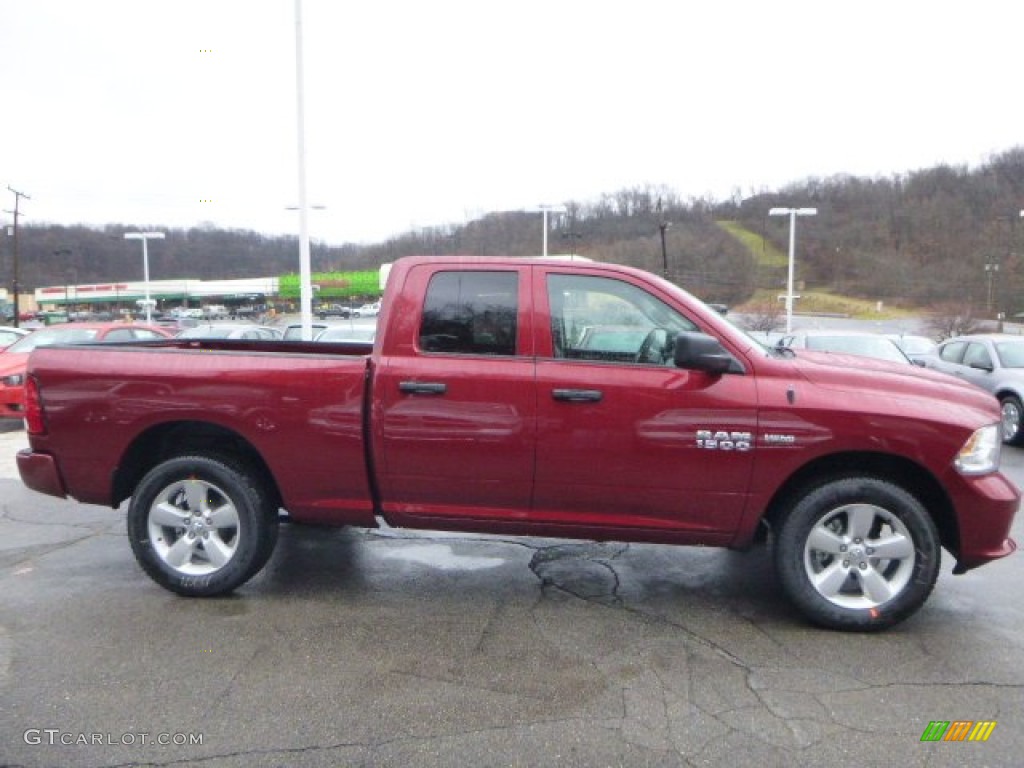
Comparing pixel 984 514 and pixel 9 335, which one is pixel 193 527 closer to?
pixel 984 514

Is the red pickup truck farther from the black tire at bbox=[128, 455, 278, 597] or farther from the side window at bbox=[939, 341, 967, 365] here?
the side window at bbox=[939, 341, 967, 365]

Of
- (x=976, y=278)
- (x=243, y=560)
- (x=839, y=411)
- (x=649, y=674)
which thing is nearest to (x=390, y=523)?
(x=243, y=560)

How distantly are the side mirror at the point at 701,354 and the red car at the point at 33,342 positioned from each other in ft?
25.9

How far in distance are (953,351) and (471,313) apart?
1180cm

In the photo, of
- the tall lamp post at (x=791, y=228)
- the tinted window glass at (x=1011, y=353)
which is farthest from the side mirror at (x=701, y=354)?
the tall lamp post at (x=791, y=228)

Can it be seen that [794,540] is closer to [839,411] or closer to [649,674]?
[839,411]

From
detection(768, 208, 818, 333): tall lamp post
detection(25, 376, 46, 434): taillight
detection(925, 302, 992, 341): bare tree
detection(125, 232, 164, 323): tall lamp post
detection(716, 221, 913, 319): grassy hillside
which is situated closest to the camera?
detection(25, 376, 46, 434): taillight

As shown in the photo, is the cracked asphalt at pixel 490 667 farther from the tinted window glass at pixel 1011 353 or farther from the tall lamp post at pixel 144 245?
the tall lamp post at pixel 144 245

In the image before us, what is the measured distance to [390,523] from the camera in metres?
4.51

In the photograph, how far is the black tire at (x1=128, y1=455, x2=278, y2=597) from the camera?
4504 millimetres

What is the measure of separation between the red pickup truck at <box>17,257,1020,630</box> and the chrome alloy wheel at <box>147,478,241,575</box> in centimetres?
1

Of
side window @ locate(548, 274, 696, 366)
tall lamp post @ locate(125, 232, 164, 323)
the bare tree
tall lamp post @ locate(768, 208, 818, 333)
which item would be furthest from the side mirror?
the bare tree

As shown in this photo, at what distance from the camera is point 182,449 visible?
475cm

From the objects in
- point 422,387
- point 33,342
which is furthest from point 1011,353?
point 33,342
